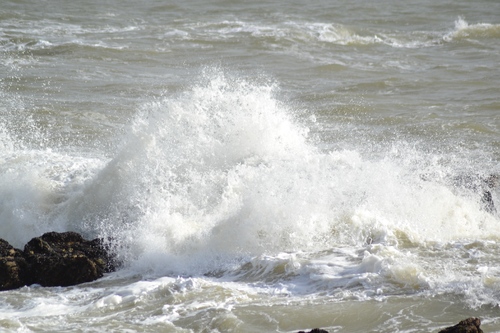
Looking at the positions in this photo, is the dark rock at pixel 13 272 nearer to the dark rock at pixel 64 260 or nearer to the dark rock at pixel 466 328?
the dark rock at pixel 64 260

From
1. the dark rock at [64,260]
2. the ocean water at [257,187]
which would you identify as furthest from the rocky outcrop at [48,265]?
the ocean water at [257,187]

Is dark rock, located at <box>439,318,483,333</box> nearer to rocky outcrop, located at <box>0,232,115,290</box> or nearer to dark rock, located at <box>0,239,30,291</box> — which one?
rocky outcrop, located at <box>0,232,115,290</box>

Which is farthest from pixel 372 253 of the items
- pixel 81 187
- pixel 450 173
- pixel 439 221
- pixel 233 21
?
pixel 233 21

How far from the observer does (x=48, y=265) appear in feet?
25.2

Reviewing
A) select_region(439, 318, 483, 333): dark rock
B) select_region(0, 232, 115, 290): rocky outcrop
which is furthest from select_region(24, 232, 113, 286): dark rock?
select_region(439, 318, 483, 333): dark rock

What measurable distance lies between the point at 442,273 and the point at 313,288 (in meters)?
1.26

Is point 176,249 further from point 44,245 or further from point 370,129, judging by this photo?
point 370,129

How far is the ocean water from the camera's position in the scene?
6.98m

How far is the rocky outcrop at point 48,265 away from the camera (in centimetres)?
759

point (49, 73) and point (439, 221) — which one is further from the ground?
point (49, 73)

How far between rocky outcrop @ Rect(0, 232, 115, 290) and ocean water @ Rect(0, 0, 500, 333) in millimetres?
160

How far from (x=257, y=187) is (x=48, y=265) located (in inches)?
107

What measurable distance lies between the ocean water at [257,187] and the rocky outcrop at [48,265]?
0.52 ft

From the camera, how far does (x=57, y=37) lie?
21.6m
